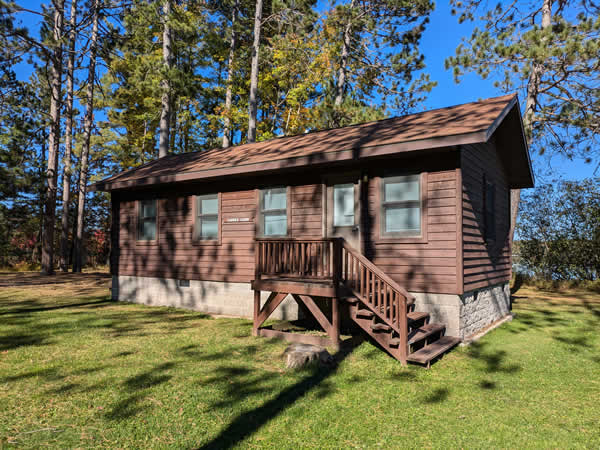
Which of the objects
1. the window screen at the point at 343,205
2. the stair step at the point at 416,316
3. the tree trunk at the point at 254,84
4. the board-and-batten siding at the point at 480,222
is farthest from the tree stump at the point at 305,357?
the tree trunk at the point at 254,84

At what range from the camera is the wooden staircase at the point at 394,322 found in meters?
6.21

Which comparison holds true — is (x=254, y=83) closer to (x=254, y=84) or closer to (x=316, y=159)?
(x=254, y=84)

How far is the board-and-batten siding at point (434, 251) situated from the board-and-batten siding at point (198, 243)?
6.08 feet

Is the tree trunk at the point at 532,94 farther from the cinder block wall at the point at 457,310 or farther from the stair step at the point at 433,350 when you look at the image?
the stair step at the point at 433,350

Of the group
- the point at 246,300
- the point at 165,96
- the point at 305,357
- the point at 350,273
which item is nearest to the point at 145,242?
the point at 246,300

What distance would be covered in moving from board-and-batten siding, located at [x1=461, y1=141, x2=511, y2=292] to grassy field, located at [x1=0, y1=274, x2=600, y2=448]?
135 centimetres

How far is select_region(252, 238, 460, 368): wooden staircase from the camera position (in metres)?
6.29

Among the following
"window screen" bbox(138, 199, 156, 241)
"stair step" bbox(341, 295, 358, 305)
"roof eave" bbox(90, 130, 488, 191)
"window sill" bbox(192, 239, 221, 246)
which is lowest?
"stair step" bbox(341, 295, 358, 305)

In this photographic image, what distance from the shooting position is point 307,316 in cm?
892

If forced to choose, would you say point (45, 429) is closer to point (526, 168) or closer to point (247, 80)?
point (526, 168)

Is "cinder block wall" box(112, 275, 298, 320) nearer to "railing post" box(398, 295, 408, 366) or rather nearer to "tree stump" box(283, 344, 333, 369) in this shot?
"tree stump" box(283, 344, 333, 369)

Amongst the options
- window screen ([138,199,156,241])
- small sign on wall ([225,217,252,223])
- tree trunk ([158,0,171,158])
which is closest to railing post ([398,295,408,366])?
small sign on wall ([225,217,252,223])

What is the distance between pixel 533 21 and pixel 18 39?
18194 millimetres

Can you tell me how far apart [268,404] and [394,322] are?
2556 mm
